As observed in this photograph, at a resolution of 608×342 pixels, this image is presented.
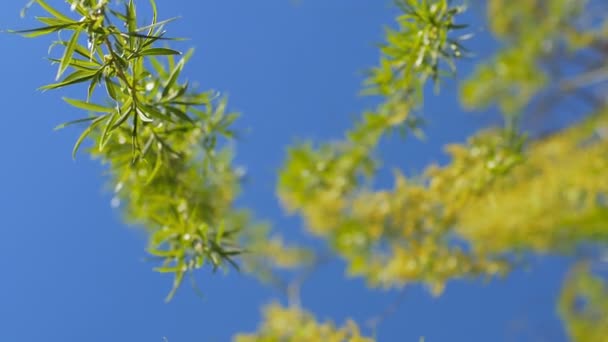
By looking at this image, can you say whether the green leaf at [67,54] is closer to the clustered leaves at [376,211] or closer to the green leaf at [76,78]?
the green leaf at [76,78]

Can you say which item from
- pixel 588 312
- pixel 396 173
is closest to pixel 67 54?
pixel 396 173

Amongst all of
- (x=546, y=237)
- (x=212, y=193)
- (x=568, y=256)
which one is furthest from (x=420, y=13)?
(x=568, y=256)

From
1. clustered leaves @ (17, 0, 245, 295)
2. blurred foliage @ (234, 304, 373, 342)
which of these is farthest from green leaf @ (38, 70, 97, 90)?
blurred foliage @ (234, 304, 373, 342)

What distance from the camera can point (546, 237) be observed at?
7.02 ft

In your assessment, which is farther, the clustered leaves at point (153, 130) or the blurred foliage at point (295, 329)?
the blurred foliage at point (295, 329)

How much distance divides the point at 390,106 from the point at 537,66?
1646 millimetres

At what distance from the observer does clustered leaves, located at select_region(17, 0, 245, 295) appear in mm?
550

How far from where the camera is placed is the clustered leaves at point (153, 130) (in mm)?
550

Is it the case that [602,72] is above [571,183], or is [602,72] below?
above

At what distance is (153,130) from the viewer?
0.76 metres

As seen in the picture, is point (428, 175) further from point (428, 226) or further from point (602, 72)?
point (602, 72)

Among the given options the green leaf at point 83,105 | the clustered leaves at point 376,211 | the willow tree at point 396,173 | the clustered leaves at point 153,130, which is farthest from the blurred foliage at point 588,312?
the green leaf at point 83,105

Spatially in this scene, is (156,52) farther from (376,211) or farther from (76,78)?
(376,211)

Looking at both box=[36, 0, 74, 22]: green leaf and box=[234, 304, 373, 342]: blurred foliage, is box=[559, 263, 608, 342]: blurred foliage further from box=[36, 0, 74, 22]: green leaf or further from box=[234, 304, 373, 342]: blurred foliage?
box=[36, 0, 74, 22]: green leaf
